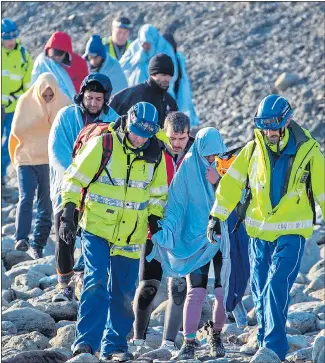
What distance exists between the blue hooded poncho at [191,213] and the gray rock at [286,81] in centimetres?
1274

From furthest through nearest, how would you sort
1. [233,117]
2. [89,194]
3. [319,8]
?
[319,8] → [233,117] → [89,194]

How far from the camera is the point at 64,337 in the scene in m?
10.8

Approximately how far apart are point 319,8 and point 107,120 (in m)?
14.2

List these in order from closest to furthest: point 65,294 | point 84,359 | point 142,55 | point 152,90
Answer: point 84,359 → point 65,294 → point 152,90 → point 142,55

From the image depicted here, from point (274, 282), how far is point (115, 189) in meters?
1.27

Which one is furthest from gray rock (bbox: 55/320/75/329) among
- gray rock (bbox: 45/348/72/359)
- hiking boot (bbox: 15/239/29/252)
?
hiking boot (bbox: 15/239/29/252)

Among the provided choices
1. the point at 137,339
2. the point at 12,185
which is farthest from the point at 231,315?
the point at 12,185

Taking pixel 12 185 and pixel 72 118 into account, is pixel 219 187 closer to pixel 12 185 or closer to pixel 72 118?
pixel 72 118

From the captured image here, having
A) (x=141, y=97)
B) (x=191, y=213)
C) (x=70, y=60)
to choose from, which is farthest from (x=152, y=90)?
(x=191, y=213)

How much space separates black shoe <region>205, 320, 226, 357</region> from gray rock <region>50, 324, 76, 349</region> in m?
0.98

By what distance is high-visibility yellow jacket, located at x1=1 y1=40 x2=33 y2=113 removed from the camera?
18.1 meters

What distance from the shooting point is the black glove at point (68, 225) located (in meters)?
9.95

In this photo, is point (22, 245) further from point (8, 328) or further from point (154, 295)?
point (154, 295)

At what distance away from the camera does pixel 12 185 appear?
812 inches
